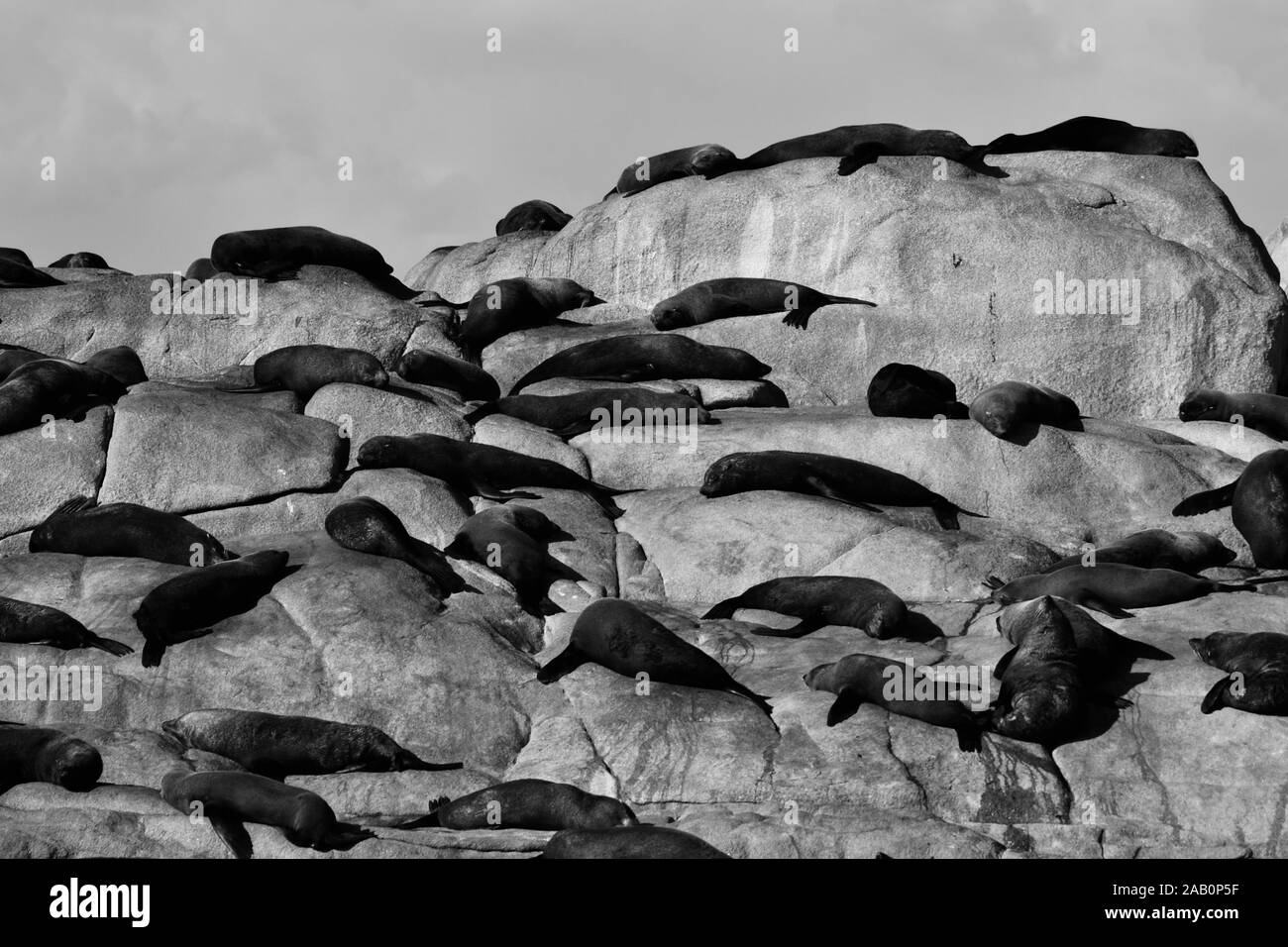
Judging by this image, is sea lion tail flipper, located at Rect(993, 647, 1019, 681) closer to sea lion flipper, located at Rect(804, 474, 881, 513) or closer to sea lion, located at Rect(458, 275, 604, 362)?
sea lion flipper, located at Rect(804, 474, 881, 513)

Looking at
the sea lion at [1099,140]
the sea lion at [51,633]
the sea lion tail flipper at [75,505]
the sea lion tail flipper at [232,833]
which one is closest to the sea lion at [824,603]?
the sea lion at [51,633]

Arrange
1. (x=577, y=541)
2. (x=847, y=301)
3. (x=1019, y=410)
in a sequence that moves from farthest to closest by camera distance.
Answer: (x=847, y=301) → (x=1019, y=410) → (x=577, y=541)

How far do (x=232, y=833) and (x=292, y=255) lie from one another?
42.4 ft

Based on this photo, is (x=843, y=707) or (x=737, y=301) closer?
(x=843, y=707)

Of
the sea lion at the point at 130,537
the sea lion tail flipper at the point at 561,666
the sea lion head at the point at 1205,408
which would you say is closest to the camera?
the sea lion tail flipper at the point at 561,666

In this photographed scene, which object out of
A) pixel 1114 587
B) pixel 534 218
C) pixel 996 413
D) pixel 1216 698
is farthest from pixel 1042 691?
pixel 534 218

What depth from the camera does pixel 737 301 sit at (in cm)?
2297

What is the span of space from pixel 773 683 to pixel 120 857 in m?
5.42

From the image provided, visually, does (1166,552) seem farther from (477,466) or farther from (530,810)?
(530,810)

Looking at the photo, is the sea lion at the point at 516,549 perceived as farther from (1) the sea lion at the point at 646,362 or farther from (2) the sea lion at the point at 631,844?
(2) the sea lion at the point at 631,844

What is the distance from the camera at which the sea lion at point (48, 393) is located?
710 inches

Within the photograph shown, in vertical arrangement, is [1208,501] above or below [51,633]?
above

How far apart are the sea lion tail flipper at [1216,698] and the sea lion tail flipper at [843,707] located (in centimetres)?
255
